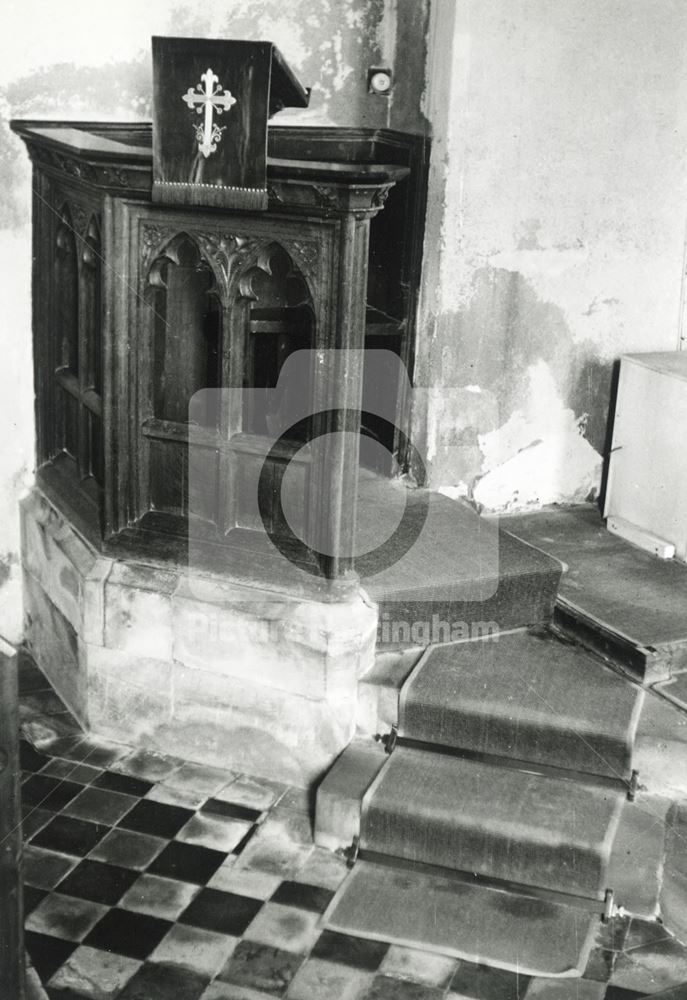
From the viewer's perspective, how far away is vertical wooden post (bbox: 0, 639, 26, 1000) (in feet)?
8.82

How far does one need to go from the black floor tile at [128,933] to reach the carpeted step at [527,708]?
1.19 metres

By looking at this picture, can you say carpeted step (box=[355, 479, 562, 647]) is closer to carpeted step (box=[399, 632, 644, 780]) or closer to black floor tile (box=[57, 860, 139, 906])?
carpeted step (box=[399, 632, 644, 780])

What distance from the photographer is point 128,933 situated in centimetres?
406

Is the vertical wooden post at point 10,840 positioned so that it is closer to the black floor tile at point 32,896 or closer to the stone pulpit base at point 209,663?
the black floor tile at point 32,896

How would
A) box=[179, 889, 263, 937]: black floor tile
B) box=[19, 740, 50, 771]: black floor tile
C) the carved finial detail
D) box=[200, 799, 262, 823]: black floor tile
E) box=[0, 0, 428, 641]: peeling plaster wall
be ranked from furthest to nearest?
box=[0, 0, 428, 641]: peeling plaster wall → box=[19, 740, 50, 771]: black floor tile → box=[200, 799, 262, 823]: black floor tile → the carved finial detail → box=[179, 889, 263, 937]: black floor tile

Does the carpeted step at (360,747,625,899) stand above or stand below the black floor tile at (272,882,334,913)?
above

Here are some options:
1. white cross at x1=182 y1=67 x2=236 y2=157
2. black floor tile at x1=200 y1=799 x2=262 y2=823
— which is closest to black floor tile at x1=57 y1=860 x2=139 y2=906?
black floor tile at x1=200 y1=799 x2=262 y2=823

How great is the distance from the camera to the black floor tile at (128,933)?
13.1ft

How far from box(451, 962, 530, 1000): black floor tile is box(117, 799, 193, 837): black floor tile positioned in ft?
3.96

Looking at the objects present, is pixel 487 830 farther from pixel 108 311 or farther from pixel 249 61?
pixel 249 61

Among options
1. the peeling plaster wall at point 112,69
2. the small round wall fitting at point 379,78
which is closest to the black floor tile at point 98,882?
the peeling plaster wall at point 112,69

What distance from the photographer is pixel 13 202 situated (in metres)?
5.45

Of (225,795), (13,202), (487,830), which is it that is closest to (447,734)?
(487,830)

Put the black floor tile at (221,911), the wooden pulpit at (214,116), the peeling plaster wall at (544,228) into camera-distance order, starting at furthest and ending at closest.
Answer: the peeling plaster wall at (544,228)
the wooden pulpit at (214,116)
the black floor tile at (221,911)
